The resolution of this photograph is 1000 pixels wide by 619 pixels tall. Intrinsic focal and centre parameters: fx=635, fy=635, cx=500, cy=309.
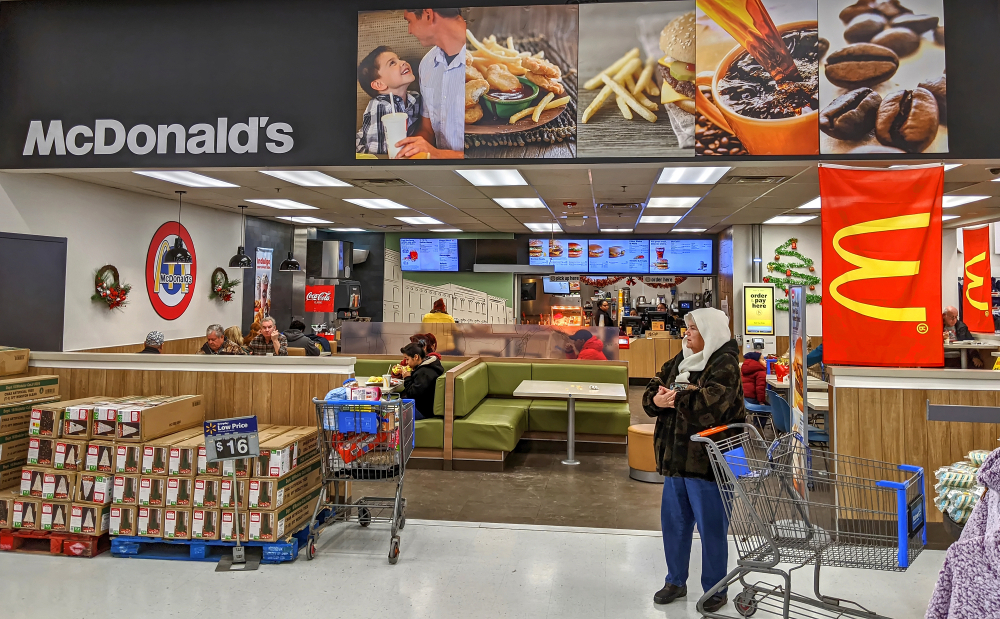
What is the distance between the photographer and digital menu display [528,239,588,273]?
12.8 meters

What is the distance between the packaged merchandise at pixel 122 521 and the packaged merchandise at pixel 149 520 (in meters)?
0.05

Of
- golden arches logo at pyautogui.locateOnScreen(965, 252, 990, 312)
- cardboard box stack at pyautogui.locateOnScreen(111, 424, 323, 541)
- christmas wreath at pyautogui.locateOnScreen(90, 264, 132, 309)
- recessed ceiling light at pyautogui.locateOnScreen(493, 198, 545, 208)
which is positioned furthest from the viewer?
golden arches logo at pyautogui.locateOnScreen(965, 252, 990, 312)

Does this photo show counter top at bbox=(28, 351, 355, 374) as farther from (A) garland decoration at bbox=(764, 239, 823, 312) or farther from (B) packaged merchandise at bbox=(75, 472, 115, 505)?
(A) garland decoration at bbox=(764, 239, 823, 312)

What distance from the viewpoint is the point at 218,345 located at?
7.16 meters

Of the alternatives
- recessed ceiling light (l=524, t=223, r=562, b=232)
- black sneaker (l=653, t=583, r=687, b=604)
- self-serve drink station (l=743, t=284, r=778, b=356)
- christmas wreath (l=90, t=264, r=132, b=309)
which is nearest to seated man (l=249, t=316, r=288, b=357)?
christmas wreath (l=90, t=264, r=132, b=309)

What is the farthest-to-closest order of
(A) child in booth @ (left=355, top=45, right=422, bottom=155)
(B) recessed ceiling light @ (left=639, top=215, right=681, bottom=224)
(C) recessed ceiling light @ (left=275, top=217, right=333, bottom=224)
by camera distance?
1. (C) recessed ceiling light @ (left=275, top=217, right=333, bottom=224)
2. (B) recessed ceiling light @ (left=639, top=215, right=681, bottom=224)
3. (A) child in booth @ (left=355, top=45, right=422, bottom=155)

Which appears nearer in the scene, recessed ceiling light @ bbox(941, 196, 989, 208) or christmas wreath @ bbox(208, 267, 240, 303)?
recessed ceiling light @ bbox(941, 196, 989, 208)

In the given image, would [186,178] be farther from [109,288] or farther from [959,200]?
[959,200]

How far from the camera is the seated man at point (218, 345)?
22.2ft

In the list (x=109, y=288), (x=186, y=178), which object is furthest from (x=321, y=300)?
(x=186, y=178)

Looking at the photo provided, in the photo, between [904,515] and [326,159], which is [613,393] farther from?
[904,515]

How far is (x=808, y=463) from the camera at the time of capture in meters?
3.99

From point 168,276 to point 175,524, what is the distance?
202 inches

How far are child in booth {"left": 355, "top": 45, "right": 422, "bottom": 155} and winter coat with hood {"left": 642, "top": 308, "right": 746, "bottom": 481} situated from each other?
312 cm
